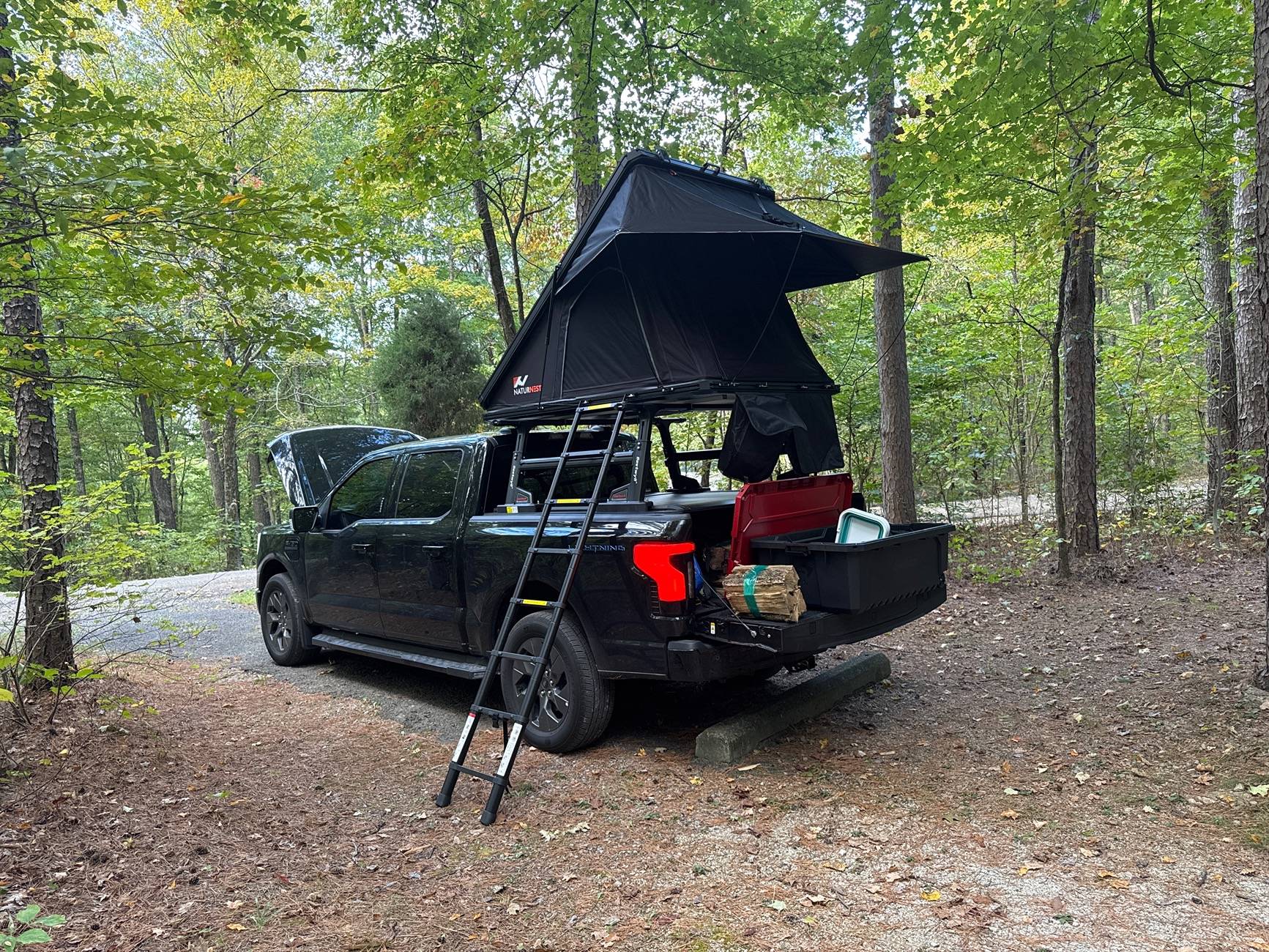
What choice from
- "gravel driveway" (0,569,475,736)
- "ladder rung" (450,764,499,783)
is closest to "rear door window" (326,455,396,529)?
"gravel driveway" (0,569,475,736)

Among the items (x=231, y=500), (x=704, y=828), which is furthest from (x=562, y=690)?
(x=231, y=500)

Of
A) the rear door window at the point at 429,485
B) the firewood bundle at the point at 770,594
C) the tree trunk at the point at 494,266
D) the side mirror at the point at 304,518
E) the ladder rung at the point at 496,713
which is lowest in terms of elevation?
the ladder rung at the point at 496,713

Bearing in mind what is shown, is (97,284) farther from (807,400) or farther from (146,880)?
(807,400)

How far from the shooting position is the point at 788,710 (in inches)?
189

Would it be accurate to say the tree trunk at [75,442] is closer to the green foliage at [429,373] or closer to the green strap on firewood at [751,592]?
the green foliage at [429,373]

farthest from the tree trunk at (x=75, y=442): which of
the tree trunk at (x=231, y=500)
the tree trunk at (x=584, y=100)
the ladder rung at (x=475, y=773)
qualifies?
the ladder rung at (x=475, y=773)

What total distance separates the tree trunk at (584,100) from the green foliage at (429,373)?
5324mm

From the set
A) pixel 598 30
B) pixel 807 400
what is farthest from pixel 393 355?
pixel 807 400

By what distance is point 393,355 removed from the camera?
14039mm

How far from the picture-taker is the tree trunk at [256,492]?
2312 cm

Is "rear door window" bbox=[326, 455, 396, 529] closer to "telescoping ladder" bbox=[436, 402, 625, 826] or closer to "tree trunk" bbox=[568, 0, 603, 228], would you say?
"telescoping ladder" bbox=[436, 402, 625, 826]

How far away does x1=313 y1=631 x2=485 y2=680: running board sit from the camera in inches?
210

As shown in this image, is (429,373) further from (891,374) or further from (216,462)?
(216,462)

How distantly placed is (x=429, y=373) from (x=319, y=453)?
5.79 metres
